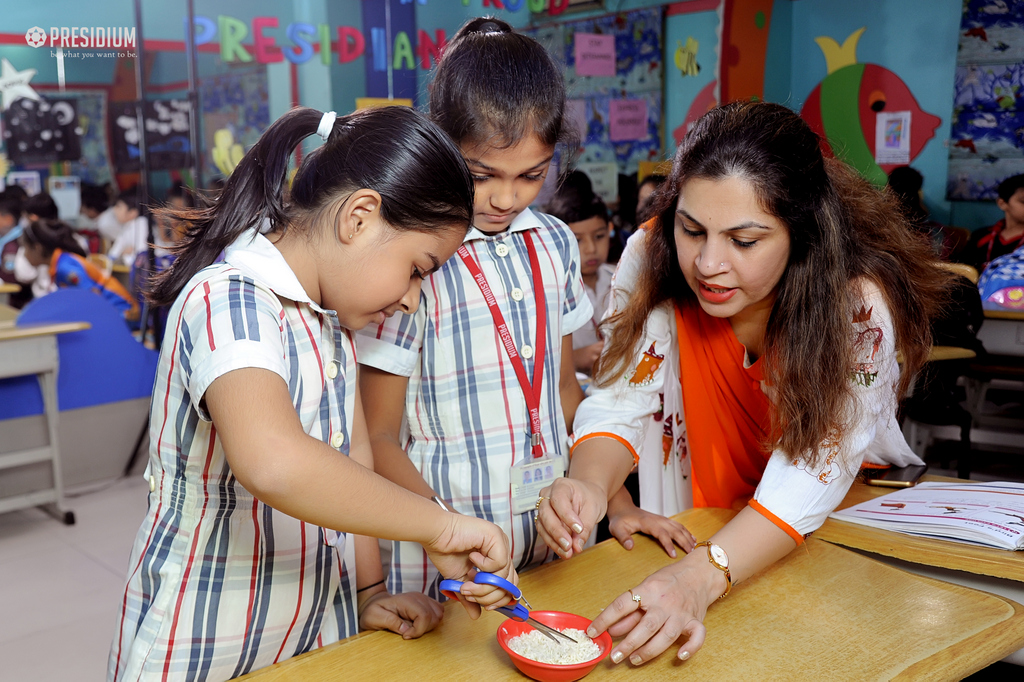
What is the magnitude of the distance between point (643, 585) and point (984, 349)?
136 inches

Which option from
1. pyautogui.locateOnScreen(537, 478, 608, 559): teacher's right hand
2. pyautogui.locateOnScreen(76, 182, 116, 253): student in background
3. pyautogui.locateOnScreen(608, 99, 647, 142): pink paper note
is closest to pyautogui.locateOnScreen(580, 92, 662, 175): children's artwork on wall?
pyautogui.locateOnScreen(608, 99, 647, 142): pink paper note

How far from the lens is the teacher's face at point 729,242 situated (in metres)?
1.20

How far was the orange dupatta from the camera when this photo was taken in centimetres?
145

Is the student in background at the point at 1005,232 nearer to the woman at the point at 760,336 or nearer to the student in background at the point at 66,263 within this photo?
the woman at the point at 760,336

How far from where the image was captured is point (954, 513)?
129 cm

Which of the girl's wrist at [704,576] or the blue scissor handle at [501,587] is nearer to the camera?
the blue scissor handle at [501,587]

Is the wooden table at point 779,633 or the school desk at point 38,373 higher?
the wooden table at point 779,633

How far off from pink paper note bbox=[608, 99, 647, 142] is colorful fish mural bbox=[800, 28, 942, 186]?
Answer: 4.14 feet

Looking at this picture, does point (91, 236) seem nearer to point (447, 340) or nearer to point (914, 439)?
point (447, 340)

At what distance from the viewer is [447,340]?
1.33m

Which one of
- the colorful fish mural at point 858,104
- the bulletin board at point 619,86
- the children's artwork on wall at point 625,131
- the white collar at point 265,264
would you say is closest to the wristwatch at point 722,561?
the white collar at point 265,264

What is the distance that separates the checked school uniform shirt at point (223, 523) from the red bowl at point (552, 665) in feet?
0.88

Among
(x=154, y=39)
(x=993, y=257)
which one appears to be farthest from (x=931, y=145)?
(x=154, y=39)

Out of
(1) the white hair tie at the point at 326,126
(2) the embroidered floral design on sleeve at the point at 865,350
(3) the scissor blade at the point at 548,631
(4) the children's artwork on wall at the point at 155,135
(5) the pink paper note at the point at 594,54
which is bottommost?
(3) the scissor blade at the point at 548,631
